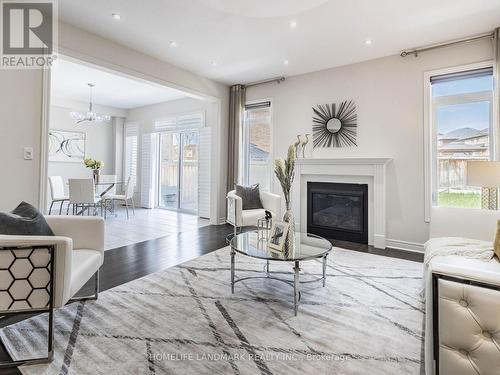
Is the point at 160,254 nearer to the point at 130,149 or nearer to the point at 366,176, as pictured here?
the point at 366,176

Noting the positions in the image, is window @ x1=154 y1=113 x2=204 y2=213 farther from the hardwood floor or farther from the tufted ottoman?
the tufted ottoman

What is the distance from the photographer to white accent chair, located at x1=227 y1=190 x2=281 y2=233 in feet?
13.2

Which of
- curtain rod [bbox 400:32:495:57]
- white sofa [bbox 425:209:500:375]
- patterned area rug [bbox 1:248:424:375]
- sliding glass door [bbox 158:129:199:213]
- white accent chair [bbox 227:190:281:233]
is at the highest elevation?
A: curtain rod [bbox 400:32:495:57]

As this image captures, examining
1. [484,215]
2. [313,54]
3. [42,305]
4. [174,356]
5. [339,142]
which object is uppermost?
[313,54]

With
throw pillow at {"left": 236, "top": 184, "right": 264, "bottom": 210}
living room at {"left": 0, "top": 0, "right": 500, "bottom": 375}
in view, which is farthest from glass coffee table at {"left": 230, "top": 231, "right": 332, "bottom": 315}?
throw pillow at {"left": 236, "top": 184, "right": 264, "bottom": 210}

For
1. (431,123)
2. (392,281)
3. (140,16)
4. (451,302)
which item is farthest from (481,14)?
(140,16)

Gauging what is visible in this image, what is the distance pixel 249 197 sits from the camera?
454 cm

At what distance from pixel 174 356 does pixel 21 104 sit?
9.77 feet

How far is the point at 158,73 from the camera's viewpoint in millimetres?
4355

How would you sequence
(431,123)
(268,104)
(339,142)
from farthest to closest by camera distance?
1. (268,104)
2. (339,142)
3. (431,123)

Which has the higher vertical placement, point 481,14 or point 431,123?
point 481,14

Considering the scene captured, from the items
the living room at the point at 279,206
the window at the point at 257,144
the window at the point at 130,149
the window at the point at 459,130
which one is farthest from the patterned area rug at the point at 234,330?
the window at the point at 130,149

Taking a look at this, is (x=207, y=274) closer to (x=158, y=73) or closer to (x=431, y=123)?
(x=158, y=73)

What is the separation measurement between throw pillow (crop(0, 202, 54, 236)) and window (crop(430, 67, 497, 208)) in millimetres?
4409
